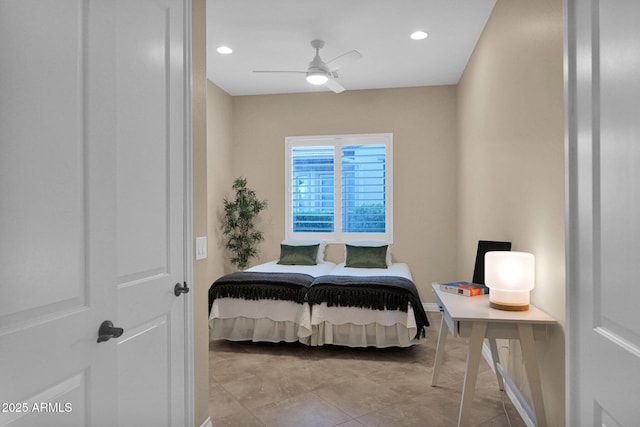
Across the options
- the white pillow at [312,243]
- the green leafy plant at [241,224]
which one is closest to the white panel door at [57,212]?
the white pillow at [312,243]

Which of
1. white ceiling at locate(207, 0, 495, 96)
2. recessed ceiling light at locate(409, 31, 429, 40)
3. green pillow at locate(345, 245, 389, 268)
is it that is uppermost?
white ceiling at locate(207, 0, 495, 96)

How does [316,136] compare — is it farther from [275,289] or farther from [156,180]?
[156,180]

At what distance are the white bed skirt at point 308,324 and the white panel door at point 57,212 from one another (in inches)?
97.6

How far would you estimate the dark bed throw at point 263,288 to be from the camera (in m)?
3.76

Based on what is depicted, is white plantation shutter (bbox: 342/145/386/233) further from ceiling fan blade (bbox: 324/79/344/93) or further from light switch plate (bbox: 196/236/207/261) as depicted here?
light switch plate (bbox: 196/236/207/261)

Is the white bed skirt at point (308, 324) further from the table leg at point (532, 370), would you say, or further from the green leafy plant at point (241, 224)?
the green leafy plant at point (241, 224)

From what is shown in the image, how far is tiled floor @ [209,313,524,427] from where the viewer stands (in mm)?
2463

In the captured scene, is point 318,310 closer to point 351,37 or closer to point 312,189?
point 312,189

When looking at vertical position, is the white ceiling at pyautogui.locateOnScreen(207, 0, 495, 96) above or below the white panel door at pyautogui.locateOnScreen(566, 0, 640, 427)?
above

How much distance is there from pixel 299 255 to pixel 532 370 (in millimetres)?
3288

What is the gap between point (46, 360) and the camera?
1.05 meters

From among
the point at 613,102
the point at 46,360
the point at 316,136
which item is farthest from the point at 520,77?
the point at 316,136

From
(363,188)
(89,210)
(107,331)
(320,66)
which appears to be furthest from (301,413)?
(363,188)

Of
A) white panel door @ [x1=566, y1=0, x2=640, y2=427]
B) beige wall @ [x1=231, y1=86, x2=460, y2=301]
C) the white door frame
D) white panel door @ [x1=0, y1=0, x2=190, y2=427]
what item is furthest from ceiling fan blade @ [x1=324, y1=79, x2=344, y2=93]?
white panel door @ [x1=566, y1=0, x2=640, y2=427]
